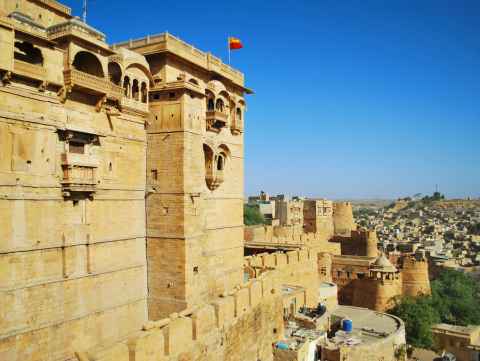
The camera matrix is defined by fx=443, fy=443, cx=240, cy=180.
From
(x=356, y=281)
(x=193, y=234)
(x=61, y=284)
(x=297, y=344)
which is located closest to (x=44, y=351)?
(x=61, y=284)

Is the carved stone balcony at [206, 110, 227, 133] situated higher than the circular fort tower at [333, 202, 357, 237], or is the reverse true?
the carved stone balcony at [206, 110, 227, 133]

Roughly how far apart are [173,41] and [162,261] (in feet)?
24.8

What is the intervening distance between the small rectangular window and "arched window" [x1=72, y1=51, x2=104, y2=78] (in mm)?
2216

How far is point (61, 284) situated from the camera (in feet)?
38.3

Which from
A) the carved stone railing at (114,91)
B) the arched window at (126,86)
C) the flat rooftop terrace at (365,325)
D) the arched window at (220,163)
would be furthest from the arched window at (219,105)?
the flat rooftop terrace at (365,325)

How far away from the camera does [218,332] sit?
11398mm

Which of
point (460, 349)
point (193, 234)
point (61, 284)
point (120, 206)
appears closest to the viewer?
point (61, 284)

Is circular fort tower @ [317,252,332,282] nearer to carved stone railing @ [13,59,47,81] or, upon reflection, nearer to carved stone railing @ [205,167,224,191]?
carved stone railing @ [205,167,224,191]

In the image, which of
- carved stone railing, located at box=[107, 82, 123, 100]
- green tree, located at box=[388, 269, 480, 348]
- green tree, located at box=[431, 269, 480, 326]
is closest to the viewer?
carved stone railing, located at box=[107, 82, 123, 100]

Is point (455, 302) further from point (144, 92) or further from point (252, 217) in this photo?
point (144, 92)

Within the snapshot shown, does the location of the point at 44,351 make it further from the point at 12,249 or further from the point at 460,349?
the point at 460,349

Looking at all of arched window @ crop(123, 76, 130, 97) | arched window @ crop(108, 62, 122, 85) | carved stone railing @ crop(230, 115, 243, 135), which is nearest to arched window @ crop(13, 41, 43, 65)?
arched window @ crop(108, 62, 122, 85)

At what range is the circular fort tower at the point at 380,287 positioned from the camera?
2694 centimetres

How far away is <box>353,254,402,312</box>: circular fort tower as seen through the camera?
2694 centimetres
